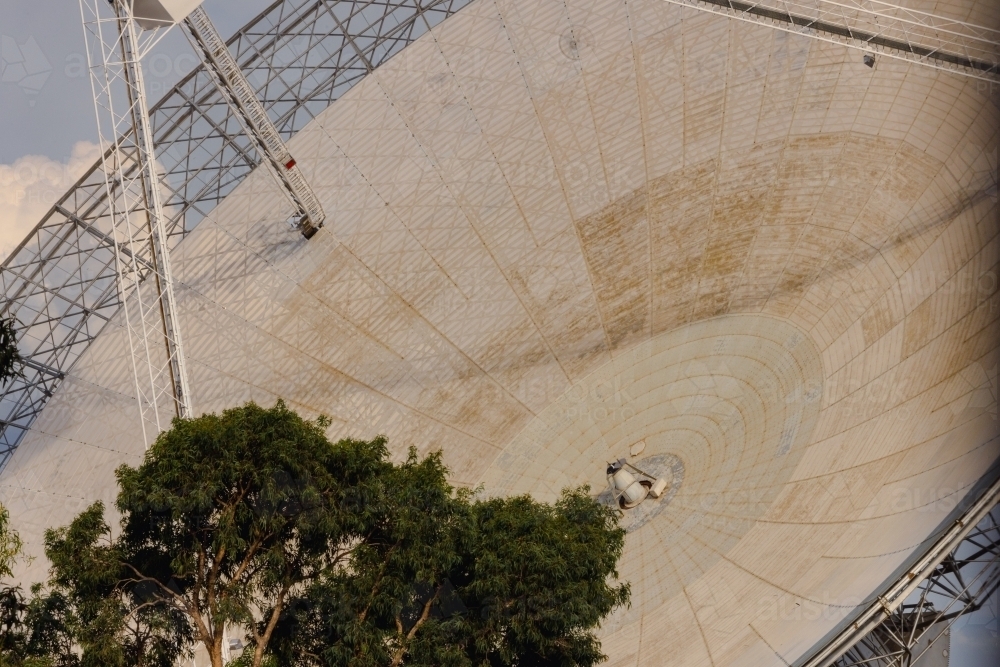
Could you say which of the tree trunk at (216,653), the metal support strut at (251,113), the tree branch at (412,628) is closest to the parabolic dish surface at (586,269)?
the metal support strut at (251,113)

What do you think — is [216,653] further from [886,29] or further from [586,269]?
[886,29]

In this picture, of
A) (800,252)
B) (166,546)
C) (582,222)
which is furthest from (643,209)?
(166,546)

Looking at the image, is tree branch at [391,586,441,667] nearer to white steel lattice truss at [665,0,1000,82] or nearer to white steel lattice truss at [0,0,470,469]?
white steel lattice truss at [0,0,470,469]

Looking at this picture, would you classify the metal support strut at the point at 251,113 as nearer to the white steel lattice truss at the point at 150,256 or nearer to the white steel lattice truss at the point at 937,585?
the white steel lattice truss at the point at 150,256

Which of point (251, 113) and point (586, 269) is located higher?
point (251, 113)

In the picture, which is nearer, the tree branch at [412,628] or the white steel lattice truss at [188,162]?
the tree branch at [412,628]

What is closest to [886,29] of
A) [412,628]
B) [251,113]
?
[251,113]

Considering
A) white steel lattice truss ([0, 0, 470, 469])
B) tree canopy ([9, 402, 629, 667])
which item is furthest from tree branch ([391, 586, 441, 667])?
white steel lattice truss ([0, 0, 470, 469])
